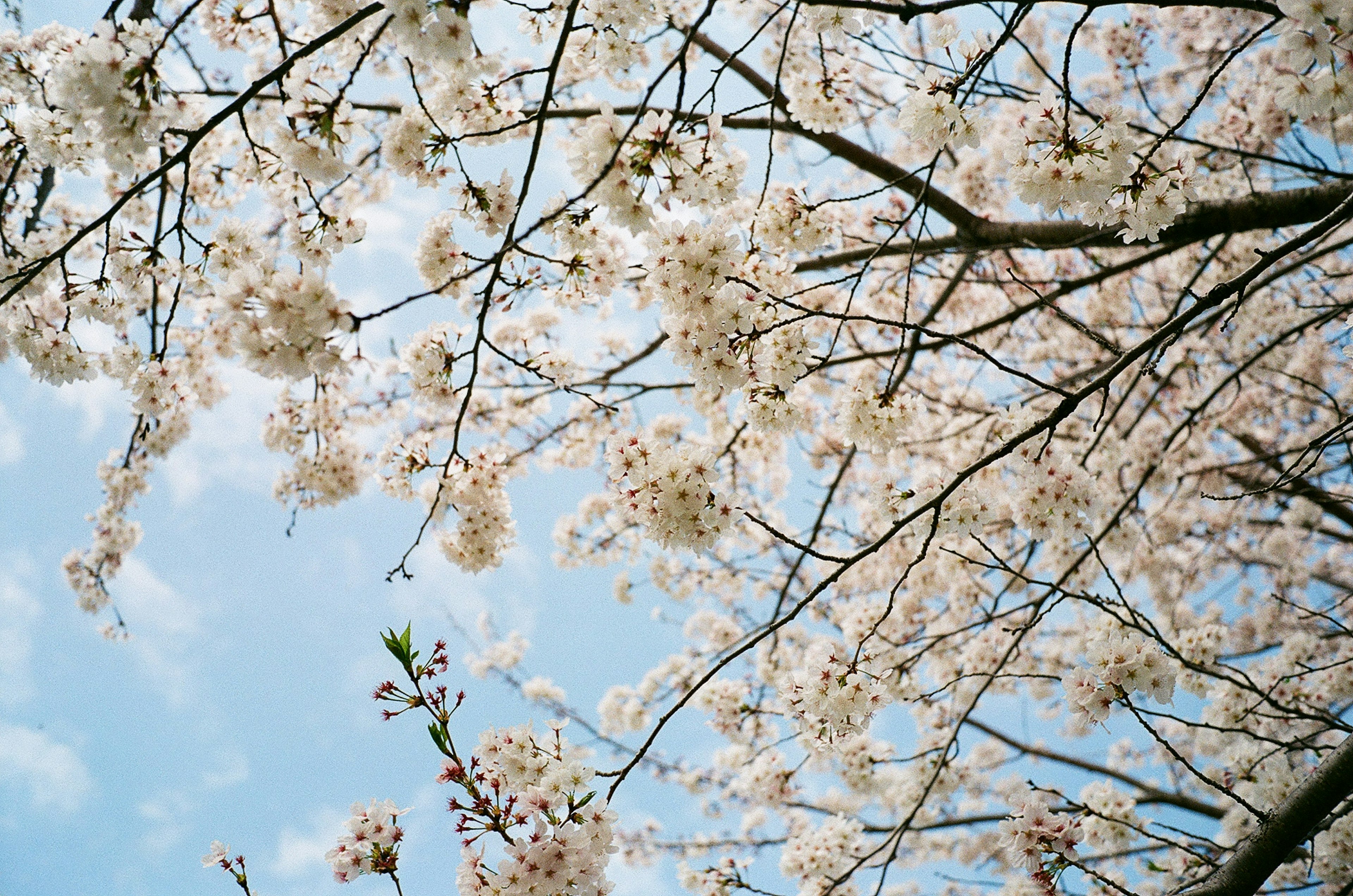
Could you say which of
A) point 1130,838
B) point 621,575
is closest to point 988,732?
point 1130,838

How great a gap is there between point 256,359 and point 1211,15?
32.7 feet

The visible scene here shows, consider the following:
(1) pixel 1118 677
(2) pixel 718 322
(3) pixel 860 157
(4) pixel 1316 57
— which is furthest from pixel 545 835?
(3) pixel 860 157

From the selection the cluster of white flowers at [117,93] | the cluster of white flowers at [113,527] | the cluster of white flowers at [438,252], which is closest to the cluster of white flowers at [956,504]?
the cluster of white flowers at [438,252]

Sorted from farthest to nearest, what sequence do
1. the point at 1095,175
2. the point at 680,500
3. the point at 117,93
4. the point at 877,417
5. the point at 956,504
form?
the point at 877,417 → the point at 956,504 → the point at 680,500 → the point at 1095,175 → the point at 117,93

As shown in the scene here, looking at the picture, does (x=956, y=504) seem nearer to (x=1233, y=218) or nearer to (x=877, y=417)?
(x=877, y=417)

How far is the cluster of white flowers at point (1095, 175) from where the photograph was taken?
217cm

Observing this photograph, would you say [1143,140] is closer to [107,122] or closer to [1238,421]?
[1238,421]

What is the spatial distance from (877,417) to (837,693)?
1080 millimetres

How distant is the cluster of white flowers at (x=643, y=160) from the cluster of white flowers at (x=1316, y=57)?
1.59m

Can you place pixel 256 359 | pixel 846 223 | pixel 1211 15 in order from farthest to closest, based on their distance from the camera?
pixel 1211 15 → pixel 846 223 → pixel 256 359

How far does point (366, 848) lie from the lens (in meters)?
1.98

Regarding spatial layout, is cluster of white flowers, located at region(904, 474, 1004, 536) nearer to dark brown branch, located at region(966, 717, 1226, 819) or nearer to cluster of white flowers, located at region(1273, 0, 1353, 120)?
cluster of white flowers, located at region(1273, 0, 1353, 120)

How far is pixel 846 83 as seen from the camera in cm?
327

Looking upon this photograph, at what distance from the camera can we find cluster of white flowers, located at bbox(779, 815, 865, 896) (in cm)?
401
